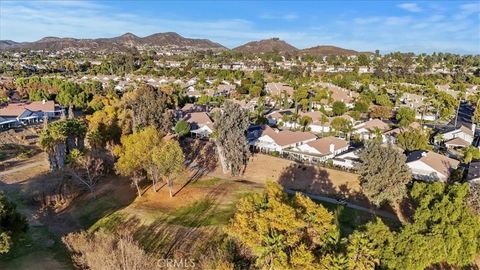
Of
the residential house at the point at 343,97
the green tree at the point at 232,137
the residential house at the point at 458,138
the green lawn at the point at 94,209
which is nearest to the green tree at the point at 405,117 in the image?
the residential house at the point at 458,138

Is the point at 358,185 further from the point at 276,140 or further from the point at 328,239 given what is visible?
the point at 328,239

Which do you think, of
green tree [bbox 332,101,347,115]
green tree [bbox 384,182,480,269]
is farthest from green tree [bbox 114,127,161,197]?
green tree [bbox 332,101,347,115]

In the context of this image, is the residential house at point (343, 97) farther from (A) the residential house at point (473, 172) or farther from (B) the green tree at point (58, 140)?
(B) the green tree at point (58, 140)

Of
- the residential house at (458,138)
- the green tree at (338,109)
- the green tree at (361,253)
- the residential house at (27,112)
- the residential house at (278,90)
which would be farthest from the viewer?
the residential house at (278,90)

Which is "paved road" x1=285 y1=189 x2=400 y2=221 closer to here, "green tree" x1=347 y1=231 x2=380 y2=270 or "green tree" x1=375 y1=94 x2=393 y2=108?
"green tree" x1=347 y1=231 x2=380 y2=270

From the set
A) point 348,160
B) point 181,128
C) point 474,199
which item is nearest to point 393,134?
point 348,160

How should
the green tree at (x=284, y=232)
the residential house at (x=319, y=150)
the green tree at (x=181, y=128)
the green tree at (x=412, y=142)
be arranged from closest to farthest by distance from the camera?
the green tree at (x=284, y=232)
the residential house at (x=319, y=150)
the green tree at (x=412, y=142)
the green tree at (x=181, y=128)
